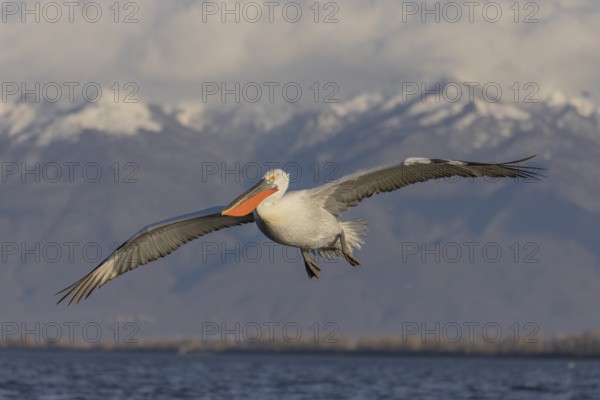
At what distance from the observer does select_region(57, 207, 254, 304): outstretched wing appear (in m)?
16.2

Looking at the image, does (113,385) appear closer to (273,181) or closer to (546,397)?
(546,397)

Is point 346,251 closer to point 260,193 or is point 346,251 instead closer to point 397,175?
point 397,175

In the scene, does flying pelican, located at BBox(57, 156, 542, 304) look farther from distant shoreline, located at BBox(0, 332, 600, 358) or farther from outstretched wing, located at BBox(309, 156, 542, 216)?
distant shoreline, located at BBox(0, 332, 600, 358)

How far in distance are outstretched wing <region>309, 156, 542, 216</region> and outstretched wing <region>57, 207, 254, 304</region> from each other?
3.19 feet

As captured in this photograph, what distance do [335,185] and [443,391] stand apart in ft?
141

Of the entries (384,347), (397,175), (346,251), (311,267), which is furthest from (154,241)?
(384,347)

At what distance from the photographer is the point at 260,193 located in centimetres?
1519

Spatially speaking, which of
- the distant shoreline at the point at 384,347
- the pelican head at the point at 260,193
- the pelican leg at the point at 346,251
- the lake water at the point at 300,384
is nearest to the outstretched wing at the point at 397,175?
the pelican leg at the point at 346,251

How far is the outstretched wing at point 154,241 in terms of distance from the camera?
1618 cm

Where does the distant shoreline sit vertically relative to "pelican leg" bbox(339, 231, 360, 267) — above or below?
above

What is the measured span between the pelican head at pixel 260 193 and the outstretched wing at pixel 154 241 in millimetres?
801

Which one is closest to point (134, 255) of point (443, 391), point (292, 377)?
point (443, 391)

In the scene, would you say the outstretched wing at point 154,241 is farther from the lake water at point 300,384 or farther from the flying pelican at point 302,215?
the lake water at point 300,384

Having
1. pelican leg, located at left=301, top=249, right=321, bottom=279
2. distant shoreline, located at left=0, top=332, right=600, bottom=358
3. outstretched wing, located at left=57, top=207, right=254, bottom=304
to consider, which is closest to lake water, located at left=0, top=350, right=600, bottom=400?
distant shoreline, located at left=0, top=332, right=600, bottom=358
